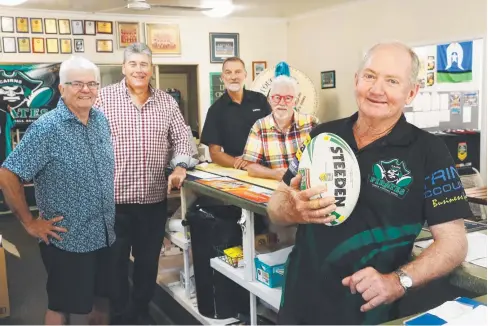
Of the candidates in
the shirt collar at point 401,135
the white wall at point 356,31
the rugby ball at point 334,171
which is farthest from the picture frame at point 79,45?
the shirt collar at point 401,135

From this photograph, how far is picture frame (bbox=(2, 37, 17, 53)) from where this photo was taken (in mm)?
5965

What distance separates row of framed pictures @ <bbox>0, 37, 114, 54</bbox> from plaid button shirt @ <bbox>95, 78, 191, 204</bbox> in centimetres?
386

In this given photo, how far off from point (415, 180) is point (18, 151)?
1581 mm

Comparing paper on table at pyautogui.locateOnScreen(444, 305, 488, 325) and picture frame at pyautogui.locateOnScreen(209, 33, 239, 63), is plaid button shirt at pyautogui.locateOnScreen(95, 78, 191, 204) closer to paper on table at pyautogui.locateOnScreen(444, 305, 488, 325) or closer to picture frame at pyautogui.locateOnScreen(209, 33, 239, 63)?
paper on table at pyautogui.locateOnScreen(444, 305, 488, 325)

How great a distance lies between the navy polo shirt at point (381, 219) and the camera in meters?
1.29

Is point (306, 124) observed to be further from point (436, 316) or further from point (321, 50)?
point (321, 50)

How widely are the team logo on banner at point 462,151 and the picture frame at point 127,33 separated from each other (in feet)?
14.0

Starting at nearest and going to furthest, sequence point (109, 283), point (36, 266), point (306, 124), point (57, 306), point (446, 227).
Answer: point (446, 227), point (57, 306), point (109, 283), point (306, 124), point (36, 266)

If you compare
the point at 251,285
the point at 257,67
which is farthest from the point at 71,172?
the point at 257,67

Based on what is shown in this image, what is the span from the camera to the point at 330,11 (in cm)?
647

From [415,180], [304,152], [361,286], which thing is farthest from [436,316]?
[304,152]

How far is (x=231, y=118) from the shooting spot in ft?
11.5

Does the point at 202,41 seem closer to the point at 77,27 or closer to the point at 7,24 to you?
the point at 77,27

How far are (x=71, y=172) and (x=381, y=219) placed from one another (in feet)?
4.53
